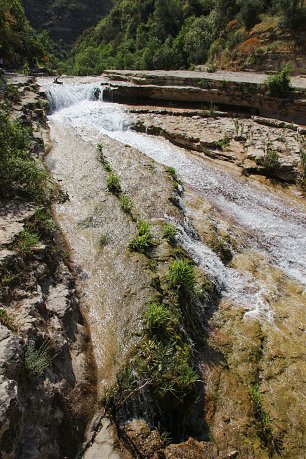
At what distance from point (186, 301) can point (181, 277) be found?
17.2 inches

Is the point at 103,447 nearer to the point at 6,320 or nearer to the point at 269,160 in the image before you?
the point at 6,320

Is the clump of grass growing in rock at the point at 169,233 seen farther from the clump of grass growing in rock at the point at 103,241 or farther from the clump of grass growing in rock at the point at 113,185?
the clump of grass growing in rock at the point at 113,185

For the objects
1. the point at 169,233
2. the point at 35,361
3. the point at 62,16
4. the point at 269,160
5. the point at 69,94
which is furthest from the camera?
the point at 62,16

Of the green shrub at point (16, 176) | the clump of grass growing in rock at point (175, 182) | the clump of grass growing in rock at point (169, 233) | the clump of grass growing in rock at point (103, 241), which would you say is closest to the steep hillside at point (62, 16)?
the clump of grass growing in rock at point (175, 182)

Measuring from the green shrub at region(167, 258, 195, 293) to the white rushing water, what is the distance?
112cm

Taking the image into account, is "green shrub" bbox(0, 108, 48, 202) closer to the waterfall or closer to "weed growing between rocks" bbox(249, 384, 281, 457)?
"weed growing between rocks" bbox(249, 384, 281, 457)

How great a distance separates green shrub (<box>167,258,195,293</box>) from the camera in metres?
6.46

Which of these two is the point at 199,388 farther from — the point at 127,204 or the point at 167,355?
Result: the point at 127,204

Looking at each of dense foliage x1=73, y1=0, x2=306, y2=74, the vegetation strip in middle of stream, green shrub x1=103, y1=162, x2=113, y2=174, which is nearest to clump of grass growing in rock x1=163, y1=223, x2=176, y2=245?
the vegetation strip in middle of stream

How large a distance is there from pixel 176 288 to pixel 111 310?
47.6 inches

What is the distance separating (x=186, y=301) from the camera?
645 centimetres

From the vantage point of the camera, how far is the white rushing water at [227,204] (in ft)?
25.5

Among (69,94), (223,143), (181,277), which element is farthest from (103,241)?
(69,94)

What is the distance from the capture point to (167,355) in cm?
522
